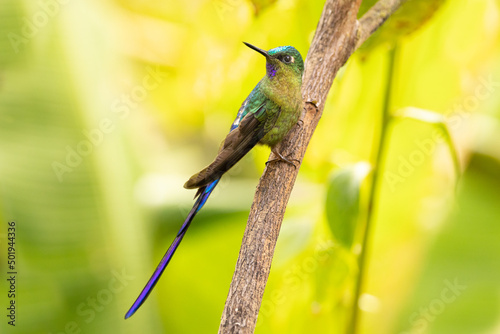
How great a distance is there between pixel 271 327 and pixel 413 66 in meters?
1.40

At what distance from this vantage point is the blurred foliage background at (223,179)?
1941 millimetres

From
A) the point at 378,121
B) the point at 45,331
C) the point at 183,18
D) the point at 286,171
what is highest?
the point at 183,18

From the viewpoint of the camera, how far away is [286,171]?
1604 mm

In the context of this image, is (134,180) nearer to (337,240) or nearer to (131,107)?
(131,107)

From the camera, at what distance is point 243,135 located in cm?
168

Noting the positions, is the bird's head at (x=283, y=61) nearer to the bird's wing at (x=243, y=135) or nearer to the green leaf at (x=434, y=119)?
the bird's wing at (x=243, y=135)

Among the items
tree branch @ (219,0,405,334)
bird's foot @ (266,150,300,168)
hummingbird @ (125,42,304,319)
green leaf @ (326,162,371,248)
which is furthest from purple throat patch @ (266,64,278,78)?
green leaf @ (326,162,371,248)

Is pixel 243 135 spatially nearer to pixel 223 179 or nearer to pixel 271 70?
pixel 271 70

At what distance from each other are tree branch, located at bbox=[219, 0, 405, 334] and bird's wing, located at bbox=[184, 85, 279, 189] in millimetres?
104

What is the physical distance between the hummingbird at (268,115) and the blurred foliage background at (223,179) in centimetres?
23

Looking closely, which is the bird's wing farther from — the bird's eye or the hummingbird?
the bird's eye

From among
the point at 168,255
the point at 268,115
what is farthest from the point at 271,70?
the point at 168,255

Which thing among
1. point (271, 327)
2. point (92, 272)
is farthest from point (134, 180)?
point (271, 327)

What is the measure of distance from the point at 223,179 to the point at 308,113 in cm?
71
